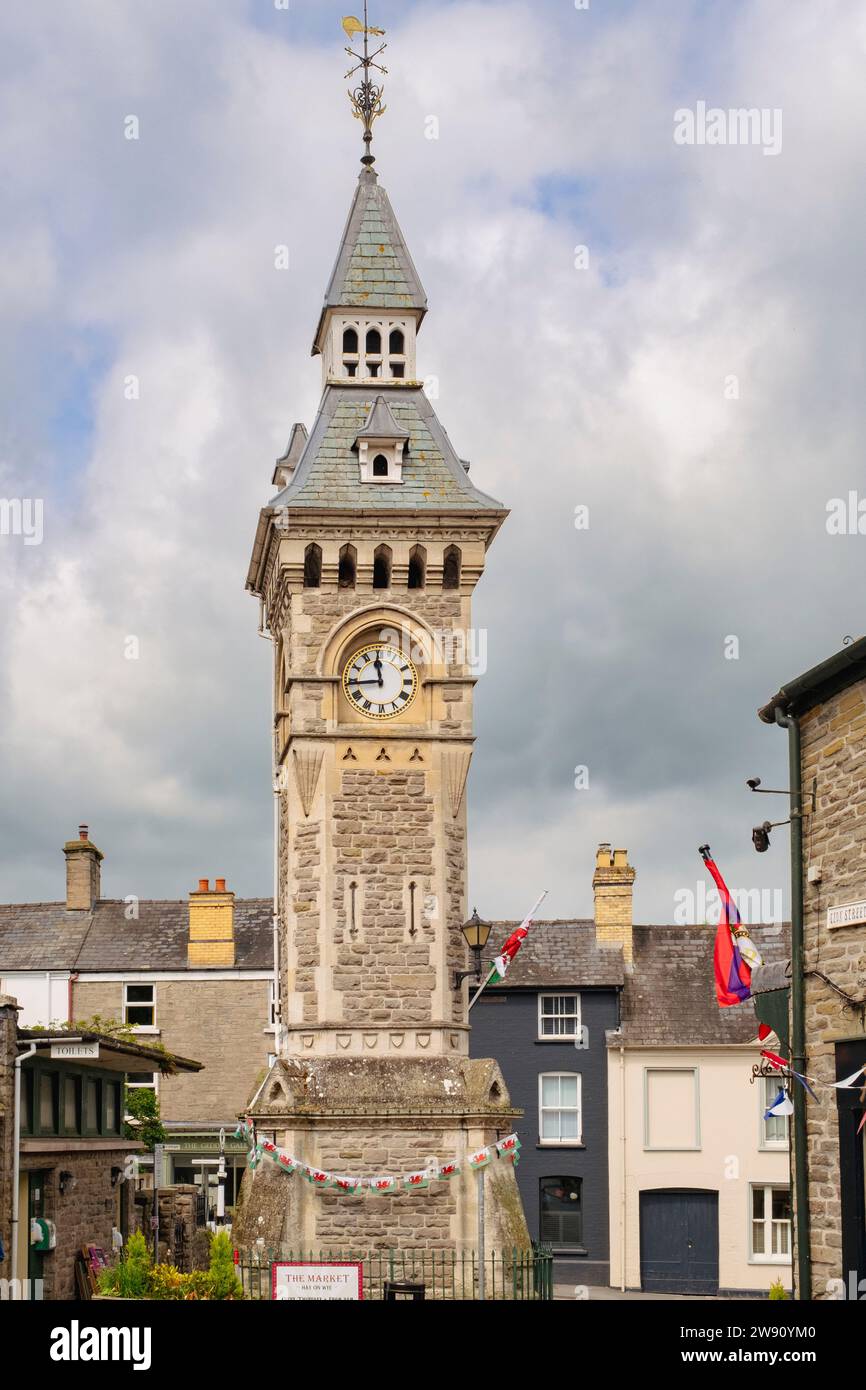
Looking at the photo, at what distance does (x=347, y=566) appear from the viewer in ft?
90.9

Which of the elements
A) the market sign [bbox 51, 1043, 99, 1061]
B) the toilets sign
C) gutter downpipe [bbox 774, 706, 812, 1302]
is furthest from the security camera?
the market sign [bbox 51, 1043, 99, 1061]

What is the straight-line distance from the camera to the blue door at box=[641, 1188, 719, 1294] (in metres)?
39.9

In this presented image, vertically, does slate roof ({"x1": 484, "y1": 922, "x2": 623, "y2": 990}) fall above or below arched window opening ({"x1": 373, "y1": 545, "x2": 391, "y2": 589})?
below

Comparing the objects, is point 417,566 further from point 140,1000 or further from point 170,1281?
point 140,1000

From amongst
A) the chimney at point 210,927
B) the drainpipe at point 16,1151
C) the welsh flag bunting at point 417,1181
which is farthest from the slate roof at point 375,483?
the chimney at point 210,927

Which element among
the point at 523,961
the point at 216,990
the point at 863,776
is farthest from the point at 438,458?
the point at 216,990

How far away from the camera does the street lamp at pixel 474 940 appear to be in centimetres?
2600

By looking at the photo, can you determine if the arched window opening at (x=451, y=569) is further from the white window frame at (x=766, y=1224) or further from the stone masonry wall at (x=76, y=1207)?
the white window frame at (x=766, y=1224)

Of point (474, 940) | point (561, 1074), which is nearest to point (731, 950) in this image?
point (474, 940)

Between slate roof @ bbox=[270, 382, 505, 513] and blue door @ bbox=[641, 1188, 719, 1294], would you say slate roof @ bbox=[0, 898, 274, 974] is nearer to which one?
blue door @ bbox=[641, 1188, 719, 1294]

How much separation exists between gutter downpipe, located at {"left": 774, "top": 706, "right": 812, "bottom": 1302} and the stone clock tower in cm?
793
